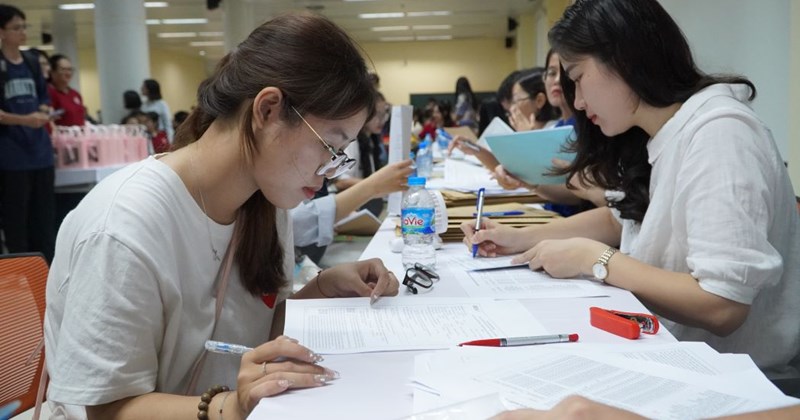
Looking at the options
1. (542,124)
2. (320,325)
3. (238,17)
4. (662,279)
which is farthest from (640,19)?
(238,17)

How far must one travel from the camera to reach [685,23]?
431 cm

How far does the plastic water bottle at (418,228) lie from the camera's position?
151 cm

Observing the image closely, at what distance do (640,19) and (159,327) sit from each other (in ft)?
3.69

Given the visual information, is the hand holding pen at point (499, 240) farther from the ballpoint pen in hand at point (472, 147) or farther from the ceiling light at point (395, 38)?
the ceiling light at point (395, 38)

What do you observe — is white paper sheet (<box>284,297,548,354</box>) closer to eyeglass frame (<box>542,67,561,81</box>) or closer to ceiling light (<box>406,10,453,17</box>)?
eyeglass frame (<box>542,67,561,81</box>)

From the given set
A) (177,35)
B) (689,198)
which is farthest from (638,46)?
(177,35)

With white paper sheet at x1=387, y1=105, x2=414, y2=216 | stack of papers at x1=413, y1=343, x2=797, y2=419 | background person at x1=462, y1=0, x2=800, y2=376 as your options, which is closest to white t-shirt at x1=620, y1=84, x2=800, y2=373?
background person at x1=462, y1=0, x2=800, y2=376

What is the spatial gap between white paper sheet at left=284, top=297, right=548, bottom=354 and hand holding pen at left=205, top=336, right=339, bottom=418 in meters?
0.11

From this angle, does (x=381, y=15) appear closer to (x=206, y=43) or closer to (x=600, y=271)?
(x=206, y=43)

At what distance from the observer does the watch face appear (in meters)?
1.29

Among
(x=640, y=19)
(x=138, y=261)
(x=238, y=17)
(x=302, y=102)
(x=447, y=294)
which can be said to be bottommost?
(x=447, y=294)

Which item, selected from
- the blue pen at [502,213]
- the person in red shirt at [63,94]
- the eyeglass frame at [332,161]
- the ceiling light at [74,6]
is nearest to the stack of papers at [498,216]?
the blue pen at [502,213]

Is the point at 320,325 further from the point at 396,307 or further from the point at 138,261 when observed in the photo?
the point at 138,261

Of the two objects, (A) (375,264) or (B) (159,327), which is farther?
(A) (375,264)
